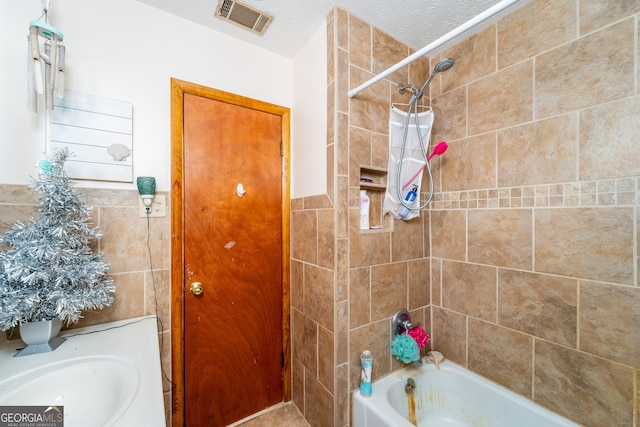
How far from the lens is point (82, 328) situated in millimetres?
1026

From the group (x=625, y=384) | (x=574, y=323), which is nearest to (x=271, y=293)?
(x=574, y=323)

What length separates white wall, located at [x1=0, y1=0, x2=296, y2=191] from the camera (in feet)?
3.08

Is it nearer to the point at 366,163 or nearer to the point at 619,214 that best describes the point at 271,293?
the point at 366,163

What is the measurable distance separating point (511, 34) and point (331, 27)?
0.93 m

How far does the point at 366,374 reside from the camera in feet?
3.85

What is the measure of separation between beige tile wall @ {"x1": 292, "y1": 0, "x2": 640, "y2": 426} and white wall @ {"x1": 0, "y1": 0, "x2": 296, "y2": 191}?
1.81 feet

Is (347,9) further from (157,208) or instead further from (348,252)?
(157,208)

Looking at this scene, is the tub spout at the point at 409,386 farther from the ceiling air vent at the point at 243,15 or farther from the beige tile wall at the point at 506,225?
the ceiling air vent at the point at 243,15

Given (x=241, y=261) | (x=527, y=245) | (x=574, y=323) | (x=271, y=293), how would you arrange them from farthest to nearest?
1. (x=271, y=293)
2. (x=241, y=261)
3. (x=527, y=245)
4. (x=574, y=323)

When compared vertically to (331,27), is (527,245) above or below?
below

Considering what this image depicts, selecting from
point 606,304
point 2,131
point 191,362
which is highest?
point 2,131

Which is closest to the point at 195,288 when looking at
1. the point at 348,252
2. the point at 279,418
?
the point at 348,252

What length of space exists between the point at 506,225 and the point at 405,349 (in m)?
0.85

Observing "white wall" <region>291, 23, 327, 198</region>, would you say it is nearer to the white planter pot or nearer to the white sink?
the white sink
